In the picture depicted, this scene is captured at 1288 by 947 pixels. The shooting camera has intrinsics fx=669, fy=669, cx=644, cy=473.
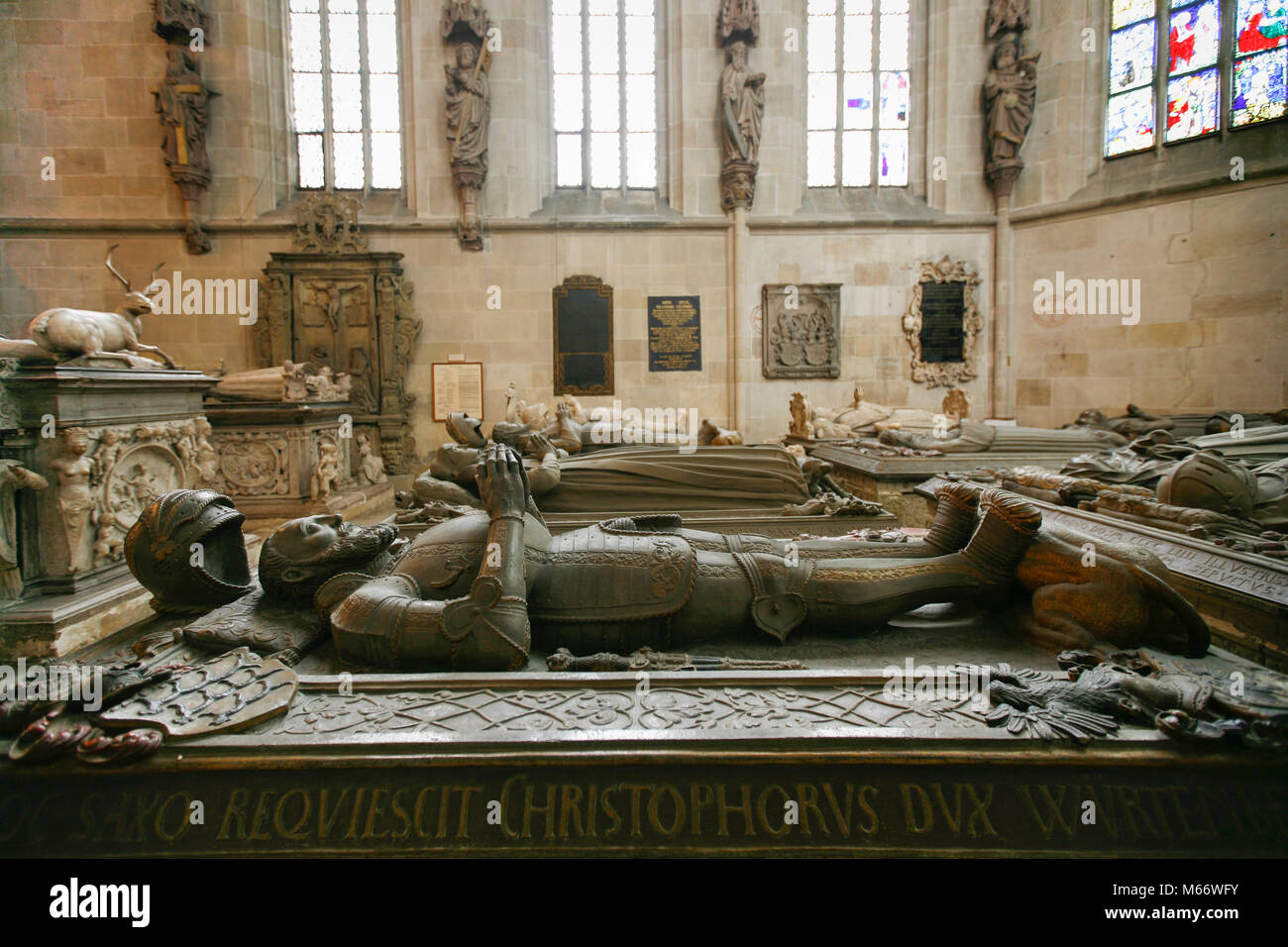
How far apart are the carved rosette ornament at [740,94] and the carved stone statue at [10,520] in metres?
8.95

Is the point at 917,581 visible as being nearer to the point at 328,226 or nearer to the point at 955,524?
the point at 955,524

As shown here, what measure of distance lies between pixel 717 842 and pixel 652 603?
3.16ft

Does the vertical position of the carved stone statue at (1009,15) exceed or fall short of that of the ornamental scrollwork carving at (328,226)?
it exceeds it

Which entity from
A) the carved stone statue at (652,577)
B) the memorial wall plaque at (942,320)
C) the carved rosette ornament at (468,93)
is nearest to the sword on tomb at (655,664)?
the carved stone statue at (652,577)

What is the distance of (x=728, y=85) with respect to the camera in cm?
984

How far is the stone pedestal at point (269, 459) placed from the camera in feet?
23.9

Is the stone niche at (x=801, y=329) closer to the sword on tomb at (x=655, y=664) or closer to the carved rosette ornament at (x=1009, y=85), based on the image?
the carved rosette ornament at (x=1009, y=85)

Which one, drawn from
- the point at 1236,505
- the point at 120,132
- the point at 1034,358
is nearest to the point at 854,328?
the point at 1034,358

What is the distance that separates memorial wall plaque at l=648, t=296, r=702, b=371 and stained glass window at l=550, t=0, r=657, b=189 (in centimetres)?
205

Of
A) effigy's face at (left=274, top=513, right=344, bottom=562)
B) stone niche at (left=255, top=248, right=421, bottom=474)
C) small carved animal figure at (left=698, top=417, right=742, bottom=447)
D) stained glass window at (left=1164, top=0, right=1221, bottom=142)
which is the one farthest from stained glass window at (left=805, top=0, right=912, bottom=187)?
effigy's face at (left=274, top=513, right=344, bottom=562)

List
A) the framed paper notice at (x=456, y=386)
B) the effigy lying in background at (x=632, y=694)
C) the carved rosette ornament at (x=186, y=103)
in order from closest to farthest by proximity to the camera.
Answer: the effigy lying in background at (x=632, y=694)
the carved rosette ornament at (x=186, y=103)
the framed paper notice at (x=456, y=386)

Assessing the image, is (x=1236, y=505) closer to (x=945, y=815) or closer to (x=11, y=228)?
(x=945, y=815)

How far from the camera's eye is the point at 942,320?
10.3 meters

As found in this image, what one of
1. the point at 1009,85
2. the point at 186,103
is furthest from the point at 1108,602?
the point at 186,103
